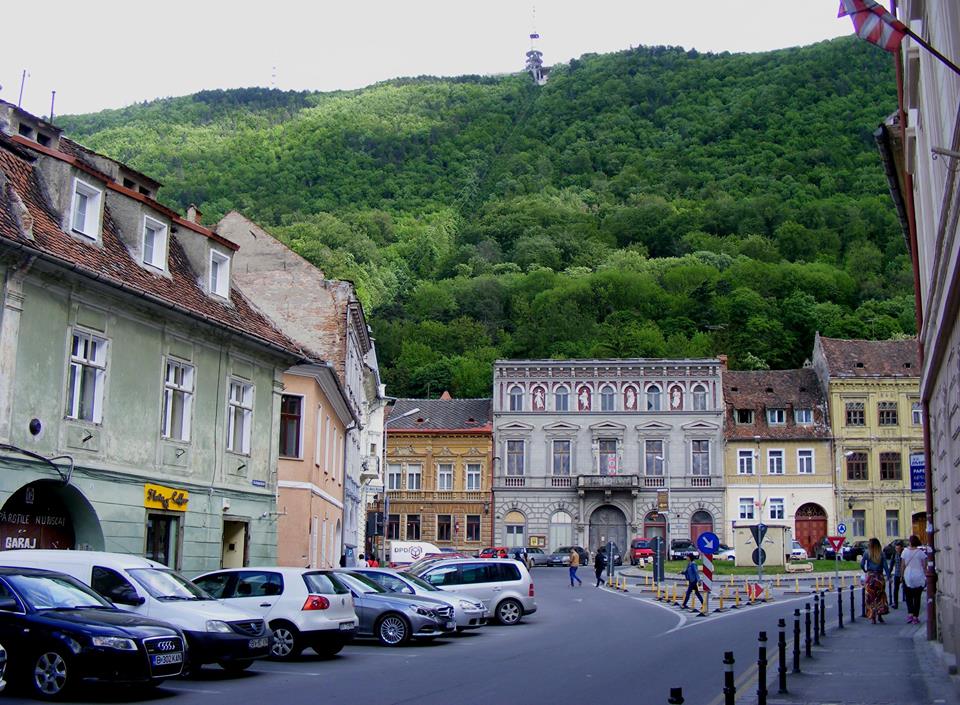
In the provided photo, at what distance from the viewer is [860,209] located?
130m

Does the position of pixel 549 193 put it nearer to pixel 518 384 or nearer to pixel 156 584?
pixel 518 384

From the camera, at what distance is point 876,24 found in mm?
10766

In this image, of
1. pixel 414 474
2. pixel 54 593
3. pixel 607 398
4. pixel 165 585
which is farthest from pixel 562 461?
pixel 54 593

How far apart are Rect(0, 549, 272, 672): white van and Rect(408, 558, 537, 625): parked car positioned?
11521mm

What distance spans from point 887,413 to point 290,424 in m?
49.6

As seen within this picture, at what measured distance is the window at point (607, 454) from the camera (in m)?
74.5

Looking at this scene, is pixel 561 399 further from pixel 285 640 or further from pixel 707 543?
pixel 285 640

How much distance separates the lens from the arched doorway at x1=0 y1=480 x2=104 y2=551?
20.0m

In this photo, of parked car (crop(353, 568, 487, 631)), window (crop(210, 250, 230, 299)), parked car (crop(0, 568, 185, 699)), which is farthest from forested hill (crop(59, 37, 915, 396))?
parked car (crop(0, 568, 185, 699))

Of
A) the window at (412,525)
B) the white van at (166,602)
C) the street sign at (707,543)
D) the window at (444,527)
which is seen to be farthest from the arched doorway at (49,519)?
the window at (412,525)

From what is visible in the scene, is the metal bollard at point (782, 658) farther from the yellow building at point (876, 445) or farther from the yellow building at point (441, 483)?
the yellow building at point (441, 483)

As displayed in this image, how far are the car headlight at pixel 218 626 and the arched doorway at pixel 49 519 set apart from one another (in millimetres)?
5978

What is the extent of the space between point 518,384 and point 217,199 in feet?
180

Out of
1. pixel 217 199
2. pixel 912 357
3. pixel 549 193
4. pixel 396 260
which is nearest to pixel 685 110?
pixel 549 193
